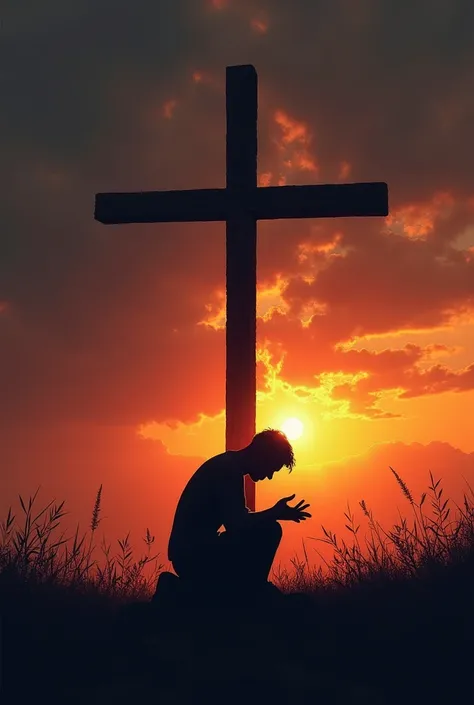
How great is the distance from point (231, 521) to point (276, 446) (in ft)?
1.96

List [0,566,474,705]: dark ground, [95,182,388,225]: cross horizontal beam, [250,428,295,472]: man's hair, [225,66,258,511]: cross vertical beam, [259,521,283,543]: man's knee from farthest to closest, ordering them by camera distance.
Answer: [95,182,388,225]: cross horizontal beam, [225,66,258,511]: cross vertical beam, [250,428,295,472]: man's hair, [259,521,283,543]: man's knee, [0,566,474,705]: dark ground

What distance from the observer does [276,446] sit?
5.75m

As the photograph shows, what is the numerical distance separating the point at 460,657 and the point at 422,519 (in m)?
1.60

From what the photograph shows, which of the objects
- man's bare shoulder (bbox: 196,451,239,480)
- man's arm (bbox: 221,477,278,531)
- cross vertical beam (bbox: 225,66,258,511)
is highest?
cross vertical beam (bbox: 225,66,258,511)

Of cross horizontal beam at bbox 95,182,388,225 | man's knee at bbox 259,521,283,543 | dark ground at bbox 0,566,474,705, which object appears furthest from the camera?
cross horizontal beam at bbox 95,182,388,225

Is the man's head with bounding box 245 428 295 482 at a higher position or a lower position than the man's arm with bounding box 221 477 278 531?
higher

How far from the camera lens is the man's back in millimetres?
5633

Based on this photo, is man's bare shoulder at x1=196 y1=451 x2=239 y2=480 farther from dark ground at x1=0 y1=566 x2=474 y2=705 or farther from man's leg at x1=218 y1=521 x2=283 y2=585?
dark ground at x1=0 y1=566 x2=474 y2=705

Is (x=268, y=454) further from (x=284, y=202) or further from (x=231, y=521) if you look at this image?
(x=284, y=202)

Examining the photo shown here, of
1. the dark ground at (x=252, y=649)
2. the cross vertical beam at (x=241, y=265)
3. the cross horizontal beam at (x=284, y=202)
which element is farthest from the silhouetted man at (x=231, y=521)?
the cross horizontal beam at (x=284, y=202)

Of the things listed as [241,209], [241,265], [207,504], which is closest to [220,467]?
[207,504]

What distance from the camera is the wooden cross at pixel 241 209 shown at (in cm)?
724

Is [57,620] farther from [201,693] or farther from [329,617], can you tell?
[329,617]

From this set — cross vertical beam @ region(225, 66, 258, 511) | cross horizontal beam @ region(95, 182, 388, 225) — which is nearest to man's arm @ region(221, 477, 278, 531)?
cross vertical beam @ region(225, 66, 258, 511)
